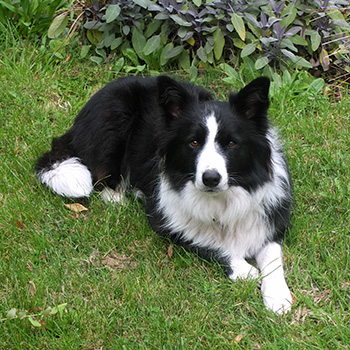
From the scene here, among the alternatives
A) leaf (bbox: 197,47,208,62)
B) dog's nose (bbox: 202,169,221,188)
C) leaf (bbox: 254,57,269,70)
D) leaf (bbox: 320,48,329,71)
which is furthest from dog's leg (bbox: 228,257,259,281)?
leaf (bbox: 320,48,329,71)

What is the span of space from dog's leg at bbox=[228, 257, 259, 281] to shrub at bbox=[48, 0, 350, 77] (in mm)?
2059

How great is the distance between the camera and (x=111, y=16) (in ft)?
16.5

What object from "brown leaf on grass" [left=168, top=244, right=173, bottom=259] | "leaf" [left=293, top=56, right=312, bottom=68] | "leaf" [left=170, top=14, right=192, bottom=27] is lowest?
"brown leaf on grass" [left=168, top=244, right=173, bottom=259]

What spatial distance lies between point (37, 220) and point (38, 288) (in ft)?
2.37

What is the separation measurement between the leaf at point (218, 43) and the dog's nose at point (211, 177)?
226cm

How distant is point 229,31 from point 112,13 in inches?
40.8

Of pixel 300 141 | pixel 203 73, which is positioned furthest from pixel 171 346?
pixel 203 73

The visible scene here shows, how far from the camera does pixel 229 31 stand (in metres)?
5.05

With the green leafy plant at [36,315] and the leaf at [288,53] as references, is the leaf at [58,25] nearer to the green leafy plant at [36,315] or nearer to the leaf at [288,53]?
the leaf at [288,53]

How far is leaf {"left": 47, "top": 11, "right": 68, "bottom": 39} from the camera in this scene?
17.7 ft

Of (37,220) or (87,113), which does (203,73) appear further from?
(37,220)

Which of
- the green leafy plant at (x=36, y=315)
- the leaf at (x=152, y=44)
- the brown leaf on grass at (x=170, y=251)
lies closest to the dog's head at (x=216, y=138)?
the brown leaf on grass at (x=170, y=251)

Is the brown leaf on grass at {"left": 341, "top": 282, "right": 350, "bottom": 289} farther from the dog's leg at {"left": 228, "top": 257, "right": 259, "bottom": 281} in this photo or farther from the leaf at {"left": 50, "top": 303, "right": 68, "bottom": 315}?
the leaf at {"left": 50, "top": 303, "right": 68, "bottom": 315}

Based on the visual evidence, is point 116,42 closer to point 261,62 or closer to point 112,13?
point 112,13
